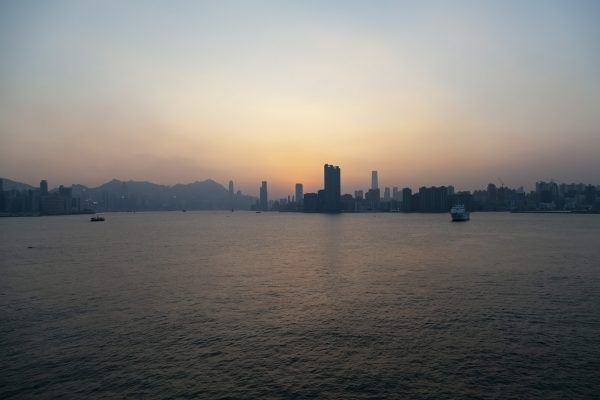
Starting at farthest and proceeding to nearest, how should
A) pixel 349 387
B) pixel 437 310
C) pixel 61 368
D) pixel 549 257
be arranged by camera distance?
1. pixel 549 257
2. pixel 437 310
3. pixel 61 368
4. pixel 349 387

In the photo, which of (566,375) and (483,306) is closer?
(566,375)

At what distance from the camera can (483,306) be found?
165ft

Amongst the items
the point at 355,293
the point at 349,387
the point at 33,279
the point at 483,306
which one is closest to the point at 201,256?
the point at 33,279

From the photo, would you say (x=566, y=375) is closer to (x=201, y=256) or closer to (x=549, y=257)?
(x=549, y=257)

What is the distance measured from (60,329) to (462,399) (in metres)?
40.8

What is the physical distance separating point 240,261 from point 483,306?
196 ft

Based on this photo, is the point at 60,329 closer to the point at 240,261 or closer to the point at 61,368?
the point at 61,368

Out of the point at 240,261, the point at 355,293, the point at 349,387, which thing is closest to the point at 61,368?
the point at 349,387

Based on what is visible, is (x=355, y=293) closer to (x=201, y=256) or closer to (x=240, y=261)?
(x=240, y=261)

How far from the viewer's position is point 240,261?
96250mm

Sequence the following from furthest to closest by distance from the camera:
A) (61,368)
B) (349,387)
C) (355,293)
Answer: (355,293), (61,368), (349,387)

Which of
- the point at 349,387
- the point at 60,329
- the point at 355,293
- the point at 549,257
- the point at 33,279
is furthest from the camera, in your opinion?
the point at 549,257

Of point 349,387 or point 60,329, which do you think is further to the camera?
point 60,329

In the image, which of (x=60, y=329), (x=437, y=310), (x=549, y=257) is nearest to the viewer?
(x=60, y=329)
